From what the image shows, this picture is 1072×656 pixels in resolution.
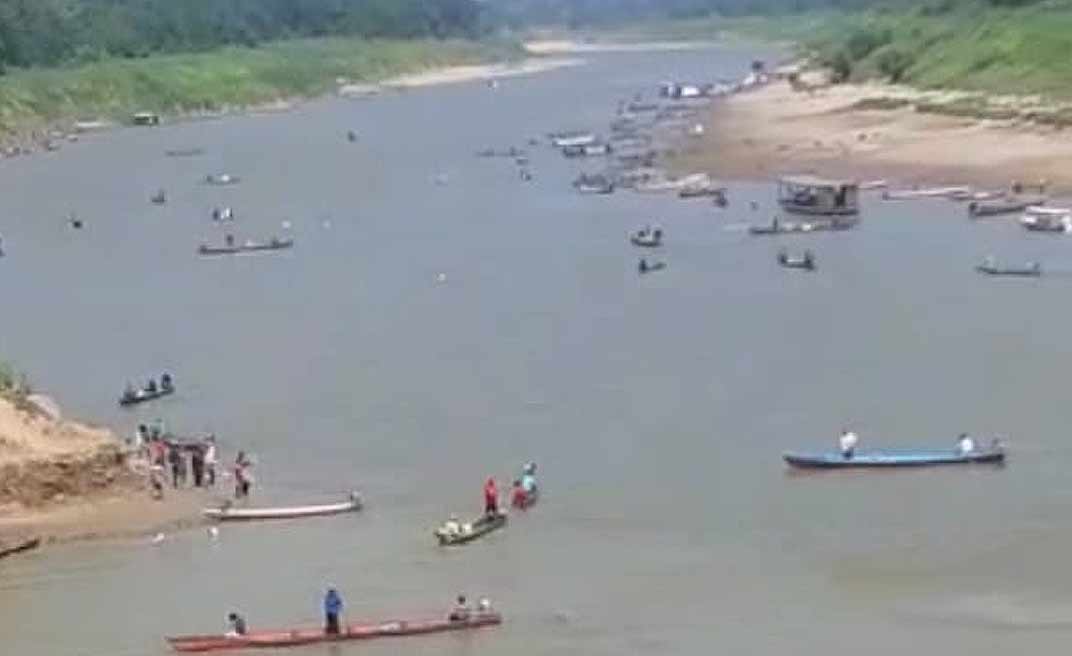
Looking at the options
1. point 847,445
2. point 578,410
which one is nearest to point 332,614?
point 847,445

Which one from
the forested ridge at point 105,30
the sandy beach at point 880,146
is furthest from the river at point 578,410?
the forested ridge at point 105,30

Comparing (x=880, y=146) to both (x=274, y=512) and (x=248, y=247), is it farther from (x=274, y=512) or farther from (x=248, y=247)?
(x=274, y=512)

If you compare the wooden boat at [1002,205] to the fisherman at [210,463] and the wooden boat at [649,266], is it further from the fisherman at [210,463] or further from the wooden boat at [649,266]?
the fisherman at [210,463]

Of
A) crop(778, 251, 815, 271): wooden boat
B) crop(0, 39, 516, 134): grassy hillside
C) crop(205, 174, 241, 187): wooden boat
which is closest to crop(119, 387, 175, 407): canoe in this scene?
crop(778, 251, 815, 271): wooden boat

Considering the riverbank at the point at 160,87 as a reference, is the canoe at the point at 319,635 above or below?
above

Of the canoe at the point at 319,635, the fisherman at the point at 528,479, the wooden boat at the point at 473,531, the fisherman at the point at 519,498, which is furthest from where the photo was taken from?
the fisherman at the point at 528,479

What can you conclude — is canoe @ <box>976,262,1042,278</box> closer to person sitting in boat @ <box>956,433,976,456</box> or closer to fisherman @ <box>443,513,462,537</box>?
person sitting in boat @ <box>956,433,976,456</box>
